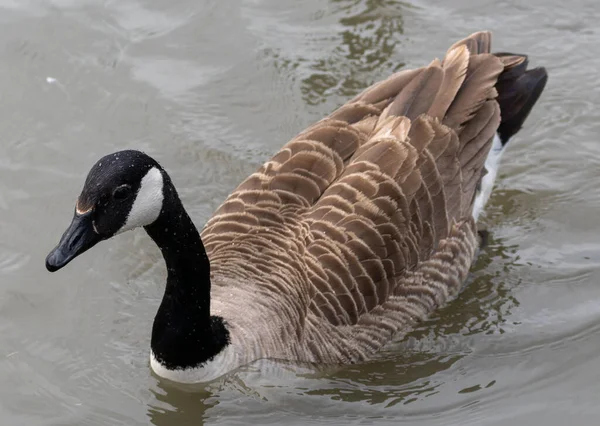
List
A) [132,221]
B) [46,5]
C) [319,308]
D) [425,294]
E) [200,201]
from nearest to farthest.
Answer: [132,221], [319,308], [425,294], [200,201], [46,5]

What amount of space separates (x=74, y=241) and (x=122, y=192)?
1.23ft

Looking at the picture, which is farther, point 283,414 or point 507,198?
point 507,198

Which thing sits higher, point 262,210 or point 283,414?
point 262,210

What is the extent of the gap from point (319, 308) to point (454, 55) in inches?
99.5

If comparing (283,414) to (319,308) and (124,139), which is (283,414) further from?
(124,139)

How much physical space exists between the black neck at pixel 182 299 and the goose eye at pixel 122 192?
25cm

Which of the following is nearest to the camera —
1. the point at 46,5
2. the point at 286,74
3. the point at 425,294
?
the point at 425,294

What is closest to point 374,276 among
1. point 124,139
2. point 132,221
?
point 132,221

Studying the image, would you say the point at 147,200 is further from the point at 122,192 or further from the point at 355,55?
the point at 355,55

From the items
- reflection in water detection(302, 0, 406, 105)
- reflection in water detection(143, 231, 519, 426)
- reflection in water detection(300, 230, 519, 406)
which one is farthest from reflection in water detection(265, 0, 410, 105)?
reflection in water detection(143, 231, 519, 426)

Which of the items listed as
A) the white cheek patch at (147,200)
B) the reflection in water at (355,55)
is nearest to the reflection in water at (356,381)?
the white cheek patch at (147,200)

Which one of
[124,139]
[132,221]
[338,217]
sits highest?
[132,221]

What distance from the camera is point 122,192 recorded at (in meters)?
5.45

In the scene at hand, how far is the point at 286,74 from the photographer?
9.62 meters
